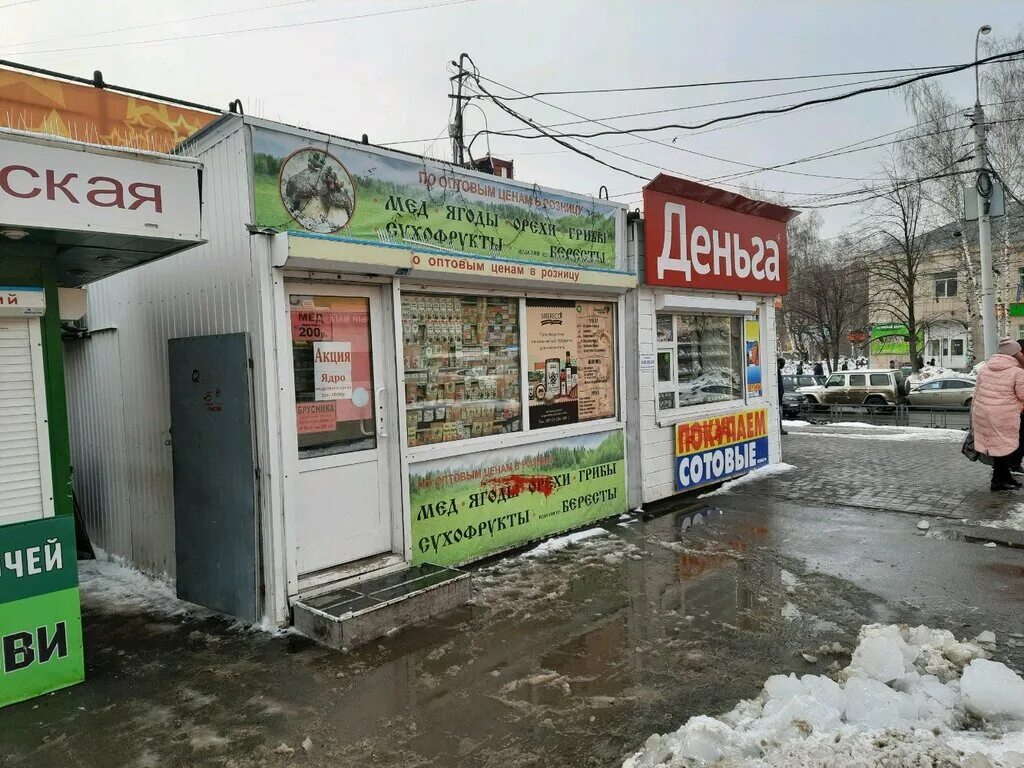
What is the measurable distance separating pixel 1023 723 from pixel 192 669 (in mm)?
4382

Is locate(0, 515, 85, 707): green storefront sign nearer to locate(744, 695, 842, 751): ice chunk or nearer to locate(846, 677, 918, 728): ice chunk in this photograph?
locate(744, 695, 842, 751): ice chunk

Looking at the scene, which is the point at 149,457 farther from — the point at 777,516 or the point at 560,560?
the point at 777,516

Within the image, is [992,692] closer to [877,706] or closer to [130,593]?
[877,706]

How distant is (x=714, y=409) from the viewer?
918 centimetres

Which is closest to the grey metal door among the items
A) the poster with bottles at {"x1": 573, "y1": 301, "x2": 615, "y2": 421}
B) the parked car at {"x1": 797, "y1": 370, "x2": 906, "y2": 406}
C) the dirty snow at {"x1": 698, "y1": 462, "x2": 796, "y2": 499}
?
the poster with bottles at {"x1": 573, "y1": 301, "x2": 615, "y2": 421}

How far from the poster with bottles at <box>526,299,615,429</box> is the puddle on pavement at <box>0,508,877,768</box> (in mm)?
Result: 1943

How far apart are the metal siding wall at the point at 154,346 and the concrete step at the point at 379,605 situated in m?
1.13

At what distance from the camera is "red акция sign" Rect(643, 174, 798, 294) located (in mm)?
7867

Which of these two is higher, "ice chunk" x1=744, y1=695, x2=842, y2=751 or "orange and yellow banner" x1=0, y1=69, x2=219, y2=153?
"orange and yellow banner" x1=0, y1=69, x2=219, y2=153

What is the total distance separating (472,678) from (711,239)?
6542 mm

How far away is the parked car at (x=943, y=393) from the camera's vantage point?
69.9ft

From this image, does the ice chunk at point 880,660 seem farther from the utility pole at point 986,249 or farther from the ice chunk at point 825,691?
the utility pole at point 986,249

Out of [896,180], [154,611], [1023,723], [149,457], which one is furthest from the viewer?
[896,180]

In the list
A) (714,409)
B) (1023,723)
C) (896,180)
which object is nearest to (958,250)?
(896,180)
